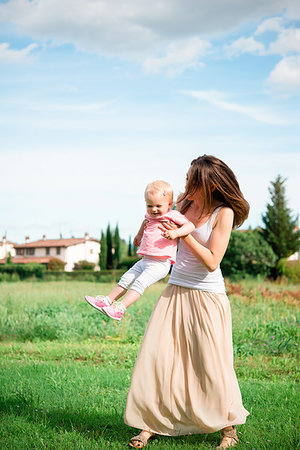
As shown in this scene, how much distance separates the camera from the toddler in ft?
11.4

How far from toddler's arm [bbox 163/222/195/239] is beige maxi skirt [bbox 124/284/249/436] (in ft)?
1.75

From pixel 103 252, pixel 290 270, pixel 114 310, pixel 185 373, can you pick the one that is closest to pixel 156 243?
pixel 114 310

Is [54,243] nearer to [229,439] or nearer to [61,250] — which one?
[61,250]

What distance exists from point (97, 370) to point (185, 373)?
3.07 m

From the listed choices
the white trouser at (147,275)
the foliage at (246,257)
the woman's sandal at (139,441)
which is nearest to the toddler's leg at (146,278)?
the white trouser at (147,275)

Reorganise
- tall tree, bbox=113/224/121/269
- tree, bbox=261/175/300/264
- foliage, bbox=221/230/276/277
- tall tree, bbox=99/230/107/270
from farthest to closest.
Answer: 1. tall tree, bbox=113/224/121/269
2. tall tree, bbox=99/230/107/270
3. tree, bbox=261/175/300/264
4. foliage, bbox=221/230/276/277

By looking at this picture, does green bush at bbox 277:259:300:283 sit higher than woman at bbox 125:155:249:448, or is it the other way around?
woman at bbox 125:155:249:448

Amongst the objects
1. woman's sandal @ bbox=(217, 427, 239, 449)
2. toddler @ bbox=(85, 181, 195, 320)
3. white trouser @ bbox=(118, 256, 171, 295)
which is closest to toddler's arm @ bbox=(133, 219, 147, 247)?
toddler @ bbox=(85, 181, 195, 320)

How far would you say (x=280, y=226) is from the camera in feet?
105

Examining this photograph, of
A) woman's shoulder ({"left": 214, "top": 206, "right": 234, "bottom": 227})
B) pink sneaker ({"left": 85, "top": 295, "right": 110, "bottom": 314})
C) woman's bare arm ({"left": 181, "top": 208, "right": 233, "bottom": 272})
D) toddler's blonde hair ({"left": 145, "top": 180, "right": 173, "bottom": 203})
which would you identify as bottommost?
pink sneaker ({"left": 85, "top": 295, "right": 110, "bottom": 314})

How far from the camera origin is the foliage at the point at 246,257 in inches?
980

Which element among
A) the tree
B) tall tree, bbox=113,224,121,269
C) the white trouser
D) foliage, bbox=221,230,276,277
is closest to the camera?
the white trouser

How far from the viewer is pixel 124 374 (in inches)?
242

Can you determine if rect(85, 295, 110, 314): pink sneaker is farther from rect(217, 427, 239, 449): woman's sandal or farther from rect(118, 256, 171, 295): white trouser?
rect(217, 427, 239, 449): woman's sandal
